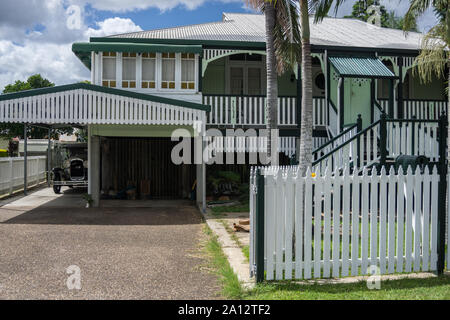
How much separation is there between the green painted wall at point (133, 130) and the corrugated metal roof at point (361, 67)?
5567 millimetres

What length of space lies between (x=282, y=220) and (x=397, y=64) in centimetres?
1313

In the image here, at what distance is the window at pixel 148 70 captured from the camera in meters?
15.5

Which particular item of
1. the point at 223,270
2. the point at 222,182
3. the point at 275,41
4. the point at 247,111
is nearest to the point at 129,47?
the point at 247,111

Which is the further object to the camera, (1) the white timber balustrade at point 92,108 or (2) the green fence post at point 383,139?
(1) the white timber balustrade at point 92,108

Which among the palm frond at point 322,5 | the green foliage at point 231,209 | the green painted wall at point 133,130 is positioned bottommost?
the green foliage at point 231,209

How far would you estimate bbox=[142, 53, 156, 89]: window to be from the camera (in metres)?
15.5

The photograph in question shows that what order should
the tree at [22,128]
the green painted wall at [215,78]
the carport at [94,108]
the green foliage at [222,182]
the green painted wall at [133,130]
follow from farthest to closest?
the tree at [22,128] → the green painted wall at [215,78] → the green foliage at [222,182] → the green painted wall at [133,130] → the carport at [94,108]

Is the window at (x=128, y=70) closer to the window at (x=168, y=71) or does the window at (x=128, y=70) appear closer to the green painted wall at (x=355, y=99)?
the window at (x=168, y=71)

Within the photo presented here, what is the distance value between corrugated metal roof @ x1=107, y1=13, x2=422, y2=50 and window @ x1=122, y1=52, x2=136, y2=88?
123cm

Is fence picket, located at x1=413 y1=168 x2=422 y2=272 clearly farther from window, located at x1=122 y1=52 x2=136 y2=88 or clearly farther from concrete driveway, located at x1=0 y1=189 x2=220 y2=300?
window, located at x1=122 y1=52 x2=136 y2=88

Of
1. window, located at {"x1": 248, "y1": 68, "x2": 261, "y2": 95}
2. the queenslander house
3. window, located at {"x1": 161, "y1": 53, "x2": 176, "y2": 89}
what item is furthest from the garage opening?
window, located at {"x1": 248, "y1": 68, "x2": 261, "y2": 95}

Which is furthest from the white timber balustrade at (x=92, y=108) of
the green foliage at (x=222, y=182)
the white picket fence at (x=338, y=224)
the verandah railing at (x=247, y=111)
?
the white picket fence at (x=338, y=224)

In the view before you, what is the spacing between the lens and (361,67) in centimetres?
1527
